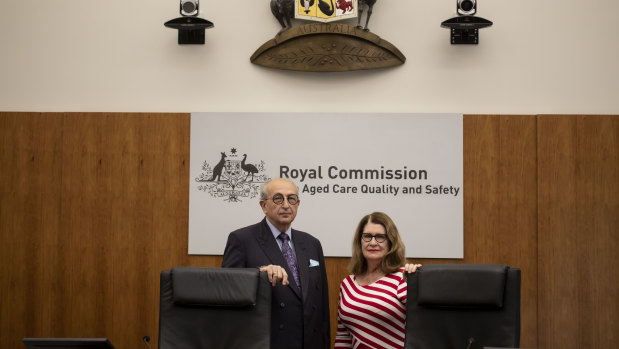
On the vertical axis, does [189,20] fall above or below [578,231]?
above

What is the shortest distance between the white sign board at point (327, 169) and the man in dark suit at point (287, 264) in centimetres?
115

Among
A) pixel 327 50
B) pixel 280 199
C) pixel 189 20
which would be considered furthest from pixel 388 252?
pixel 189 20

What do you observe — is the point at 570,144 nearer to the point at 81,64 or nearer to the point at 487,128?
the point at 487,128

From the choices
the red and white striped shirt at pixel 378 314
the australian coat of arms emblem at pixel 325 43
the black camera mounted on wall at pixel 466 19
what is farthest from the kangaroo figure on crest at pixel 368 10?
the red and white striped shirt at pixel 378 314

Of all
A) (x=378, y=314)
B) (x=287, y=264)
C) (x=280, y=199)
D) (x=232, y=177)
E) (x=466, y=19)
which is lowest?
(x=378, y=314)

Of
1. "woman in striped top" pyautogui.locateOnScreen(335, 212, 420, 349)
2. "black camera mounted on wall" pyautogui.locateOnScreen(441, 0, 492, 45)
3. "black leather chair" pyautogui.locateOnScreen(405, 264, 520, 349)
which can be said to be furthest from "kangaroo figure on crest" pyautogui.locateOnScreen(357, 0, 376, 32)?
"black leather chair" pyautogui.locateOnScreen(405, 264, 520, 349)

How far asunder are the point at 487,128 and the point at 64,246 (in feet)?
10.5

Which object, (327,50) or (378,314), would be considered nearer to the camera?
(378,314)

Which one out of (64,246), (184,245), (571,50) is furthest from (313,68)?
(64,246)

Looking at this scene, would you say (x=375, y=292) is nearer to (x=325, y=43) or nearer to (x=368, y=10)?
(x=325, y=43)

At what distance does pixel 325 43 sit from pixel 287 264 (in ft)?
6.50

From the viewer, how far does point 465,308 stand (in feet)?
8.39

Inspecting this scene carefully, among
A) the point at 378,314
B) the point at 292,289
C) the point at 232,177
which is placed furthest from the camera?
the point at 232,177

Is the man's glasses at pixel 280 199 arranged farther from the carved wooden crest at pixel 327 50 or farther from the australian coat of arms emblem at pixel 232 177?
the carved wooden crest at pixel 327 50
